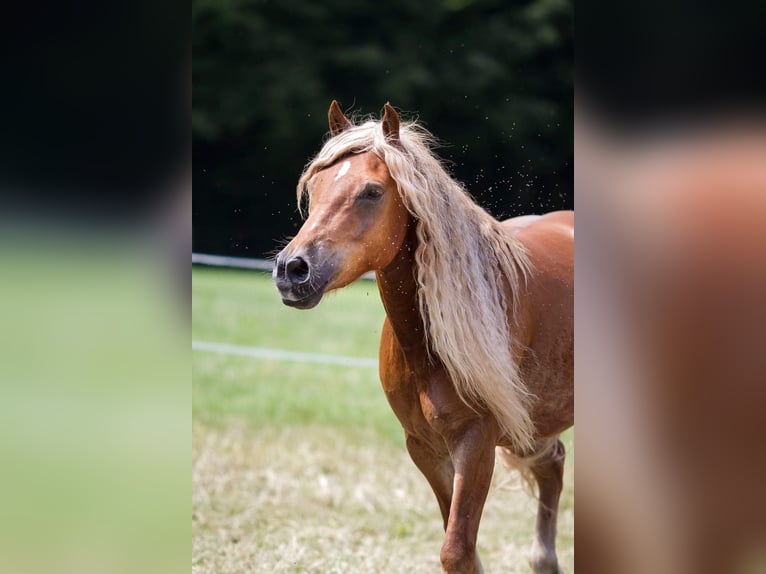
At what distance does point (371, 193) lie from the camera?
195 centimetres

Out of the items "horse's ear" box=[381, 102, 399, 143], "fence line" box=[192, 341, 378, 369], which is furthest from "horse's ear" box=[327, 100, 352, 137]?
"fence line" box=[192, 341, 378, 369]

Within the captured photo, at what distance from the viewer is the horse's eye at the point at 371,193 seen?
6.36 ft

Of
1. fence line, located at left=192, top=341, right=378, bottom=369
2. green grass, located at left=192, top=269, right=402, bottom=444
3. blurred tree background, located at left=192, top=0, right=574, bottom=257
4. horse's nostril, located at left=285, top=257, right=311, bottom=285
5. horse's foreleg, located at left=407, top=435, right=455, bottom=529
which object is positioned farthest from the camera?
blurred tree background, located at left=192, top=0, right=574, bottom=257

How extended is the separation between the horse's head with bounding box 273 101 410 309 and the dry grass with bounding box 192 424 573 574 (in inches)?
58.5

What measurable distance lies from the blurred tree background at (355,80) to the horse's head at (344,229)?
6072 mm

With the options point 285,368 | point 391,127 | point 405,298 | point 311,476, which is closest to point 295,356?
point 285,368

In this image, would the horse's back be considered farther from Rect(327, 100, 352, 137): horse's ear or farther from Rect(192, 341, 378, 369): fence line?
Rect(192, 341, 378, 369): fence line

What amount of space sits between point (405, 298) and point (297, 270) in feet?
1.20

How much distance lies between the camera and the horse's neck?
2066 millimetres

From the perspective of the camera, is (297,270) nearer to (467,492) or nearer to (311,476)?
(467,492)

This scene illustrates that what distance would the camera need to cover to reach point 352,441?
15.4 ft

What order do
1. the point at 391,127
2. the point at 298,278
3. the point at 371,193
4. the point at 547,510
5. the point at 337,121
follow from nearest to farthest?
1. the point at 298,278
2. the point at 371,193
3. the point at 391,127
4. the point at 337,121
5. the point at 547,510
